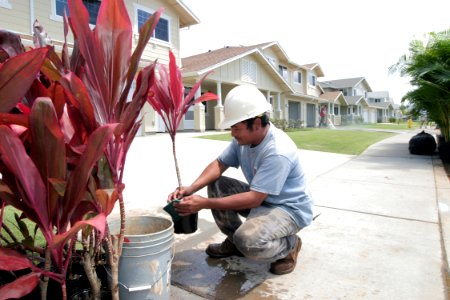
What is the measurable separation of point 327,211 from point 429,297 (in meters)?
2.00

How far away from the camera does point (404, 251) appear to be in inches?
116

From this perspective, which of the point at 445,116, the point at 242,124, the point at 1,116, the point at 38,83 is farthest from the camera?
the point at 445,116

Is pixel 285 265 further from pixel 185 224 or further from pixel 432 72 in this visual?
pixel 432 72

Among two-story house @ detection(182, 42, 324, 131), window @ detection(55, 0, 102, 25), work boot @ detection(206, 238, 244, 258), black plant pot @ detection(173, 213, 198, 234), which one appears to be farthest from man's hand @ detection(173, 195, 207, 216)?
window @ detection(55, 0, 102, 25)

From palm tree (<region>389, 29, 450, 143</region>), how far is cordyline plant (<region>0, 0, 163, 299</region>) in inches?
346

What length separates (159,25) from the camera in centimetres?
1410

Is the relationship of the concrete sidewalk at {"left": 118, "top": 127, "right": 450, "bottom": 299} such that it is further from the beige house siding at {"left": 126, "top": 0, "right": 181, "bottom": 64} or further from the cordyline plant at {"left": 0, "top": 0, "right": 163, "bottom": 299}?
the beige house siding at {"left": 126, "top": 0, "right": 181, "bottom": 64}

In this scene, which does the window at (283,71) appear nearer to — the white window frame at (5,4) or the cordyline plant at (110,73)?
the white window frame at (5,4)

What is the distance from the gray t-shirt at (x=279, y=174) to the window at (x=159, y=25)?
12.7 metres

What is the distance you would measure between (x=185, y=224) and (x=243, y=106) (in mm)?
973

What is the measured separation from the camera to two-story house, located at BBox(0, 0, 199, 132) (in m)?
9.98

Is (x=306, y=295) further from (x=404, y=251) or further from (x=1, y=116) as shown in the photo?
(x=1, y=116)

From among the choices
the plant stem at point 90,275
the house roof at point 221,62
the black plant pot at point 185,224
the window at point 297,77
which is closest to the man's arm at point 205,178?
the black plant pot at point 185,224

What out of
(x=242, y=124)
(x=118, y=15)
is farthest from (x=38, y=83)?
(x=242, y=124)
